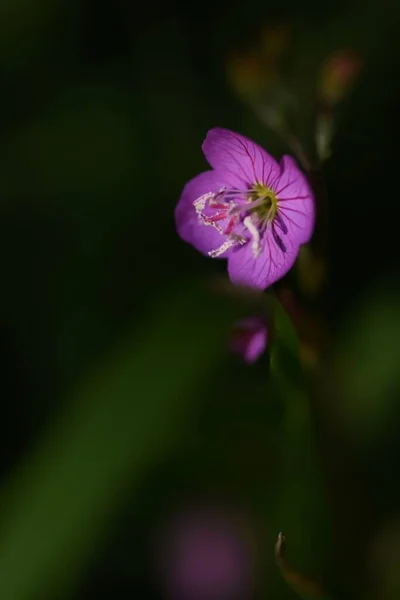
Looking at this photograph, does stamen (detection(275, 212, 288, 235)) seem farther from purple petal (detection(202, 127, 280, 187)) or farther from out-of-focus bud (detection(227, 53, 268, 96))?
out-of-focus bud (detection(227, 53, 268, 96))

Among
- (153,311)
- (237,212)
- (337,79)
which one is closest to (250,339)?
(237,212)

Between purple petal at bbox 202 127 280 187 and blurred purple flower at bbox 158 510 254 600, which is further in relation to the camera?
blurred purple flower at bbox 158 510 254 600

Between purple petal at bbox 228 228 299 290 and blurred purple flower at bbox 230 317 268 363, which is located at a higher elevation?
purple petal at bbox 228 228 299 290

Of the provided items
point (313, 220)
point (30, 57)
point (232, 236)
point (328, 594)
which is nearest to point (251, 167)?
point (232, 236)

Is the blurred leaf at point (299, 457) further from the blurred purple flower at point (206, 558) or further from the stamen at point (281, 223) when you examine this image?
the blurred purple flower at point (206, 558)

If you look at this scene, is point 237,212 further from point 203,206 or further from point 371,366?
point 371,366

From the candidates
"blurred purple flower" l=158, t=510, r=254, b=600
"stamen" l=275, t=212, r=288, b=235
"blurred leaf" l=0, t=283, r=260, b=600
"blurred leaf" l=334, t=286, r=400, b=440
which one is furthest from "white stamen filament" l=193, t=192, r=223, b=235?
"blurred purple flower" l=158, t=510, r=254, b=600

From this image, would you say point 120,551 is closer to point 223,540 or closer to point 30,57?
point 223,540
